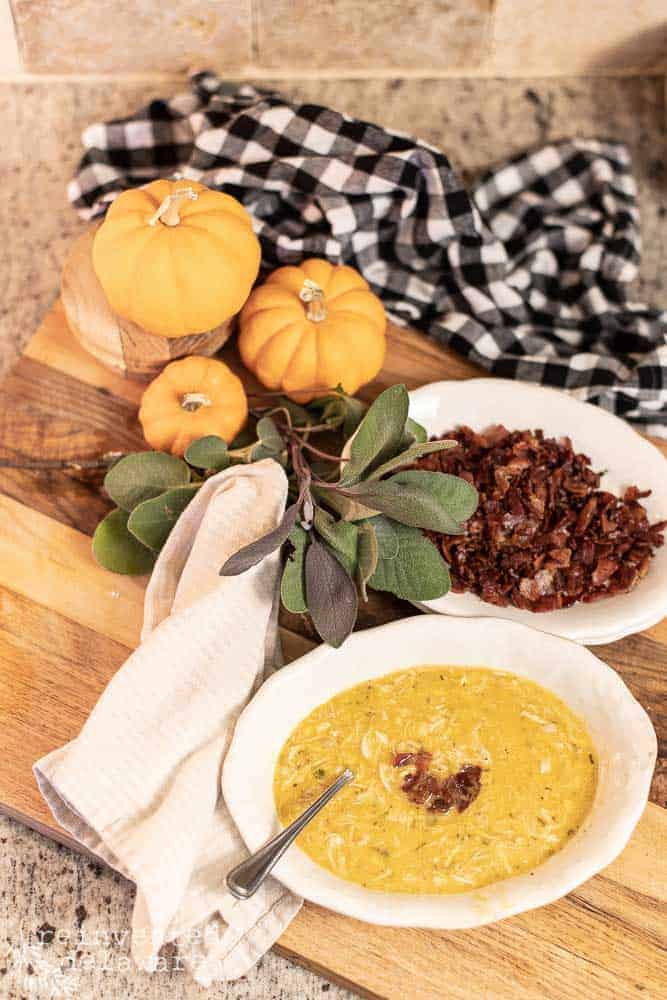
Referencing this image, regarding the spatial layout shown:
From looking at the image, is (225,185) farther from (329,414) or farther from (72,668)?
(72,668)

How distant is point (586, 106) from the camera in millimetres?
2018

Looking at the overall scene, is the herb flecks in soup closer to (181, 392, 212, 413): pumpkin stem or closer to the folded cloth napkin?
the folded cloth napkin

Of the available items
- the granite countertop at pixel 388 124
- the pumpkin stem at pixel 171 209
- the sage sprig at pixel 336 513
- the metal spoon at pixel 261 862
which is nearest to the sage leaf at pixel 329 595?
the sage sprig at pixel 336 513

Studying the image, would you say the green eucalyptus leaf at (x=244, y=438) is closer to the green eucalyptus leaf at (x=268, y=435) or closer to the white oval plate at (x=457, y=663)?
the green eucalyptus leaf at (x=268, y=435)

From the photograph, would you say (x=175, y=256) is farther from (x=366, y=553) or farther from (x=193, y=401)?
(x=366, y=553)

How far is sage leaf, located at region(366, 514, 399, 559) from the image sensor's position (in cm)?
142

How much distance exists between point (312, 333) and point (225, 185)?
31 centimetres

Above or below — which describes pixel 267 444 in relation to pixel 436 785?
above

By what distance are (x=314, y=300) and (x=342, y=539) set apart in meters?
0.38

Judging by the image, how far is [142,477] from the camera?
4.90 feet

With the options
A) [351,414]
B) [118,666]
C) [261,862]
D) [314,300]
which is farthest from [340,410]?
[261,862]

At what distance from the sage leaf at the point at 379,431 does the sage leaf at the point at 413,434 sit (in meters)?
0.02

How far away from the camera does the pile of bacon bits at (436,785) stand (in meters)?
1.34

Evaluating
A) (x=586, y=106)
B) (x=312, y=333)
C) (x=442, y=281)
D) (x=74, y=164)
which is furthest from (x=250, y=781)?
(x=586, y=106)
